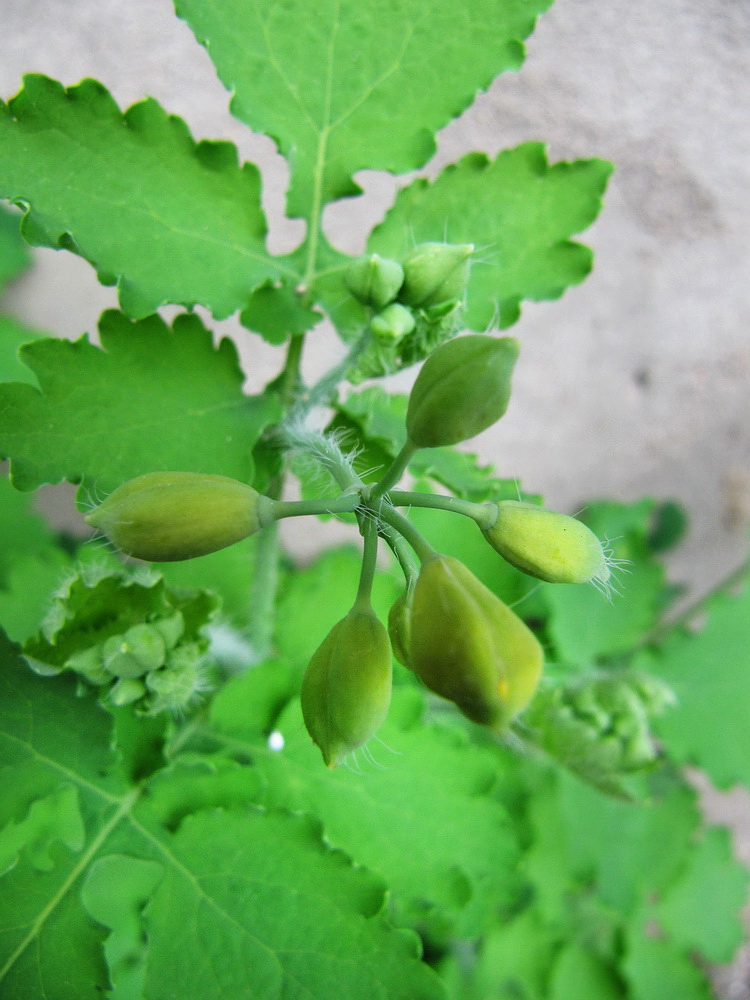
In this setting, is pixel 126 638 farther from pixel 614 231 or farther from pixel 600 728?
pixel 614 231

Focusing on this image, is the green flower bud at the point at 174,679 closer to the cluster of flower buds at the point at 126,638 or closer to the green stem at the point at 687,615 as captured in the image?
the cluster of flower buds at the point at 126,638

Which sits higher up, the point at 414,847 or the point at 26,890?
the point at 414,847

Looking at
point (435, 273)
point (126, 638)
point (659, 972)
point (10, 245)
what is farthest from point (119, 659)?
point (659, 972)

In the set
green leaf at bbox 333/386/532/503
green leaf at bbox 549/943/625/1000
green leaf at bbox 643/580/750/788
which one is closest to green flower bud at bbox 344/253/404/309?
green leaf at bbox 333/386/532/503

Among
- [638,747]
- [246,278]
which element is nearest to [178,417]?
[246,278]

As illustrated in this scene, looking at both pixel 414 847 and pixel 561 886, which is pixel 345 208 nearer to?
pixel 414 847

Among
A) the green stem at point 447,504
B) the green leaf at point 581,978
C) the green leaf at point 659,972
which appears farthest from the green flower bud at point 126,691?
the green leaf at point 659,972
